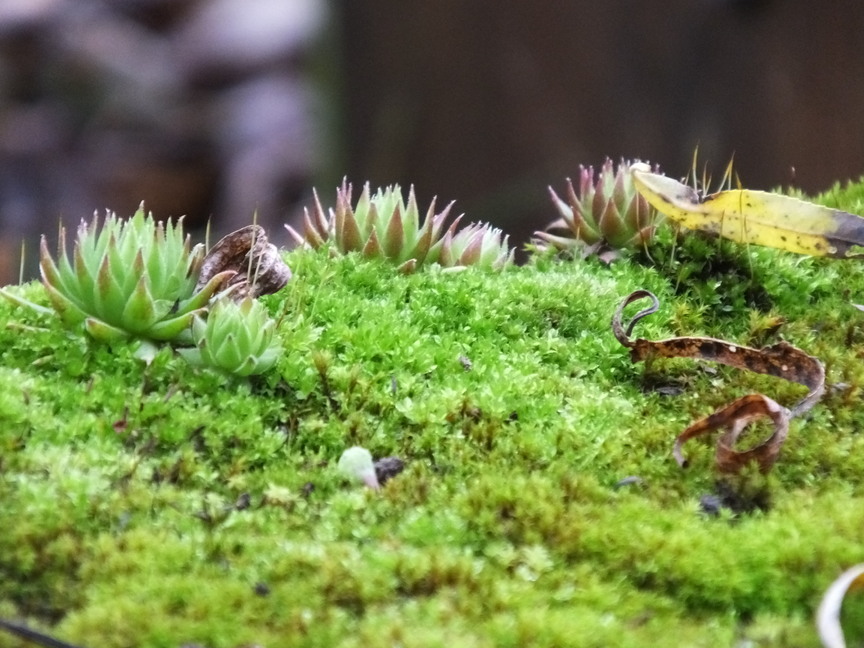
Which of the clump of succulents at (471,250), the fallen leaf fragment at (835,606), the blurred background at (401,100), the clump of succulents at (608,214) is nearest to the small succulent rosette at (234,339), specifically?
the clump of succulents at (471,250)

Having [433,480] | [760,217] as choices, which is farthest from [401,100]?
[433,480]

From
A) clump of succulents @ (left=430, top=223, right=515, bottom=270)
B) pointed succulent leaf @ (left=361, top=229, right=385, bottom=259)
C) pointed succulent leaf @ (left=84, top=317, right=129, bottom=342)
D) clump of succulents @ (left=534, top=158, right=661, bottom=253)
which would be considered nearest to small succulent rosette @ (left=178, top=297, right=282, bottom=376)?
pointed succulent leaf @ (left=84, top=317, right=129, bottom=342)

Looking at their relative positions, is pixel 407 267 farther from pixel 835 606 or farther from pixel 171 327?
pixel 835 606

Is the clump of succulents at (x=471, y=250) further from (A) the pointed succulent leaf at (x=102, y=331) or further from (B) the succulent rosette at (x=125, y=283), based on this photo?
(A) the pointed succulent leaf at (x=102, y=331)

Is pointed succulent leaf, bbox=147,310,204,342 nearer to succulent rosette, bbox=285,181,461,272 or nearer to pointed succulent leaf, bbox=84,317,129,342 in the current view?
pointed succulent leaf, bbox=84,317,129,342

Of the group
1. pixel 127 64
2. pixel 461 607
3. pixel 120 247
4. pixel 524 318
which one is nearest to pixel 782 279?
pixel 524 318

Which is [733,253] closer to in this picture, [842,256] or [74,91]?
[842,256]
